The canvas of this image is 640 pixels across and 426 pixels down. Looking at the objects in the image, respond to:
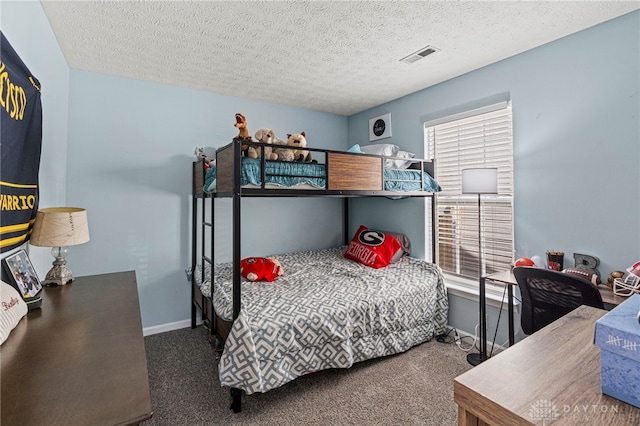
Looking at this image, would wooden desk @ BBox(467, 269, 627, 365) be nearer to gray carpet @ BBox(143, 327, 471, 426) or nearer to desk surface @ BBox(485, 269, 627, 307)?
desk surface @ BBox(485, 269, 627, 307)

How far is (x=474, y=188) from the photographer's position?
2.40 meters

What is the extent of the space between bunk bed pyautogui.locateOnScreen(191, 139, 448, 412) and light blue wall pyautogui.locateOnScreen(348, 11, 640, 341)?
0.76m

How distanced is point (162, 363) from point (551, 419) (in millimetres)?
2668

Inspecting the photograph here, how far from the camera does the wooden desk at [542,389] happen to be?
20.3 inches

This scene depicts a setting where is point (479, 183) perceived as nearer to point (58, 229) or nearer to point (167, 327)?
point (58, 229)

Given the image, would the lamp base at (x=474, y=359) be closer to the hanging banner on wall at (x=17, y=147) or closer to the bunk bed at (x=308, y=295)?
the bunk bed at (x=308, y=295)

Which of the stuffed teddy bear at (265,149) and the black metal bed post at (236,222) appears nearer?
the black metal bed post at (236,222)

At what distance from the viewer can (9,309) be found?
1.13 m

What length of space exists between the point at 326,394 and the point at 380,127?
2.89 metres

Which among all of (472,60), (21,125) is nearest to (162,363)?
(21,125)

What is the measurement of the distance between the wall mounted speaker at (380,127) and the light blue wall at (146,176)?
131cm

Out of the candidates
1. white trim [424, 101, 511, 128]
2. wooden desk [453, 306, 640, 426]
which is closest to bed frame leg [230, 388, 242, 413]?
wooden desk [453, 306, 640, 426]

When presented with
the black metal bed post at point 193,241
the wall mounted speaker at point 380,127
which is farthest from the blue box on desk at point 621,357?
the wall mounted speaker at point 380,127

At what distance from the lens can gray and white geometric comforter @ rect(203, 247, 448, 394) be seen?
6.00 feet
